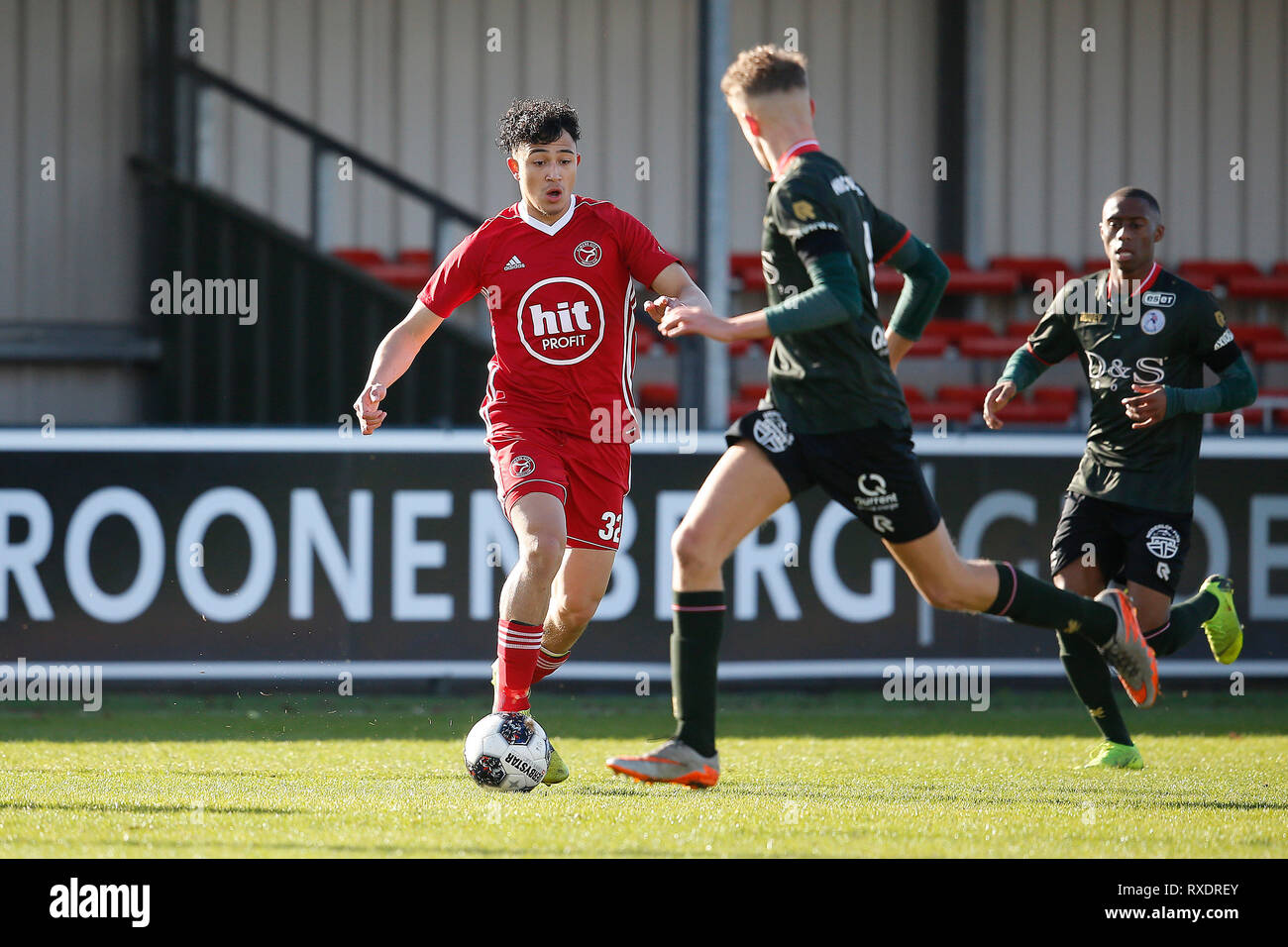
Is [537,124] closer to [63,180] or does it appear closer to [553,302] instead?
[553,302]

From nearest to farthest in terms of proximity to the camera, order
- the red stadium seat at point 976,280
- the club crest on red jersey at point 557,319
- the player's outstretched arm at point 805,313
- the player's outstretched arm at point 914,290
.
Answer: the player's outstretched arm at point 805,313, the player's outstretched arm at point 914,290, the club crest on red jersey at point 557,319, the red stadium seat at point 976,280

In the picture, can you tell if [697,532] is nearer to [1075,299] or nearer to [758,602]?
[1075,299]

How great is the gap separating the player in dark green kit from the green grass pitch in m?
0.52

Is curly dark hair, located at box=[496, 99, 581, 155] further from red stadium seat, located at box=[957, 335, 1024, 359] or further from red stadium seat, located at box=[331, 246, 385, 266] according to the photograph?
red stadium seat, located at box=[957, 335, 1024, 359]

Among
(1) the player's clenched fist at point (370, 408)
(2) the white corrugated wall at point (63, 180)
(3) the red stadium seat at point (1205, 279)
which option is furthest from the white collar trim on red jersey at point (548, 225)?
(3) the red stadium seat at point (1205, 279)

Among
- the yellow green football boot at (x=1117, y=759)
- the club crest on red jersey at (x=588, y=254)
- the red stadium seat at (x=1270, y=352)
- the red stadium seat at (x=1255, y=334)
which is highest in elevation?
the red stadium seat at (x=1255, y=334)

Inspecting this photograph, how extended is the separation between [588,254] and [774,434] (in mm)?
1089

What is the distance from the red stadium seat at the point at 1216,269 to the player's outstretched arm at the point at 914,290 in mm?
11754

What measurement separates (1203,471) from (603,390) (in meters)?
4.57

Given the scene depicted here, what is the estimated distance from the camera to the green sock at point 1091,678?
6.01 meters

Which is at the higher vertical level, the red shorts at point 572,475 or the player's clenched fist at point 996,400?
the player's clenched fist at point 996,400

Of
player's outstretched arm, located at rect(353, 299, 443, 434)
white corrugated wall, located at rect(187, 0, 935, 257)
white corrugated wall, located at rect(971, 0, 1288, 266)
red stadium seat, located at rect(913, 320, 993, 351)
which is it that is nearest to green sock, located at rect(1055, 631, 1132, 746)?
player's outstretched arm, located at rect(353, 299, 443, 434)

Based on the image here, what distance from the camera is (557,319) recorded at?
17.7 ft

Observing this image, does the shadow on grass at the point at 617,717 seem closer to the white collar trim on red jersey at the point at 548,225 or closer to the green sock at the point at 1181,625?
the green sock at the point at 1181,625
